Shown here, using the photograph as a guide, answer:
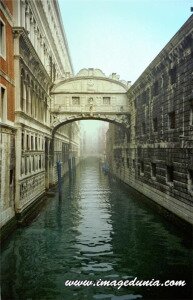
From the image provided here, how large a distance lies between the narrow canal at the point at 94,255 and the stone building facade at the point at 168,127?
1479 mm

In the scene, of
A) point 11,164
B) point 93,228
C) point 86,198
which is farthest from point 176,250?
point 86,198

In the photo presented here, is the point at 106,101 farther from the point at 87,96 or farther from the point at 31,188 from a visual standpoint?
the point at 31,188

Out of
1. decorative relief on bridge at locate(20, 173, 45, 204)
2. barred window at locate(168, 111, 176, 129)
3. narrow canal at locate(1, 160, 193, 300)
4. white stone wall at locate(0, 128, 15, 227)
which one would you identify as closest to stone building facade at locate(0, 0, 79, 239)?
decorative relief on bridge at locate(20, 173, 45, 204)

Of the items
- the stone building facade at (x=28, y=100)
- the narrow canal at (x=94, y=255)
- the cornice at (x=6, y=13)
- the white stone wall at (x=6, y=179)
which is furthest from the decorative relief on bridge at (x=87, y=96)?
the white stone wall at (x=6, y=179)

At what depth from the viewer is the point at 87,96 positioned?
24422mm

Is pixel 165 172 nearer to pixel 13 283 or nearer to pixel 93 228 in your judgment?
pixel 93 228

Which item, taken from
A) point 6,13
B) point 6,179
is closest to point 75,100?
point 6,13

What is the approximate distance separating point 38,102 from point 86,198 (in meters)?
7.00

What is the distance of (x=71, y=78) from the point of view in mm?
24266

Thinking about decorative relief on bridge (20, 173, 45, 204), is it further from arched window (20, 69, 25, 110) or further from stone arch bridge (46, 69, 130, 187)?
stone arch bridge (46, 69, 130, 187)

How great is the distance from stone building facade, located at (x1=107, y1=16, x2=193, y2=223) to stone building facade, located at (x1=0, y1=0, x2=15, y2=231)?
21.2 ft

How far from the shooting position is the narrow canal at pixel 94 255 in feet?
25.0

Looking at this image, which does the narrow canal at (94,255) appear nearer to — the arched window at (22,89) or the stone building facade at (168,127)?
the stone building facade at (168,127)

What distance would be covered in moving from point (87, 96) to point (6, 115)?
13112 millimetres
